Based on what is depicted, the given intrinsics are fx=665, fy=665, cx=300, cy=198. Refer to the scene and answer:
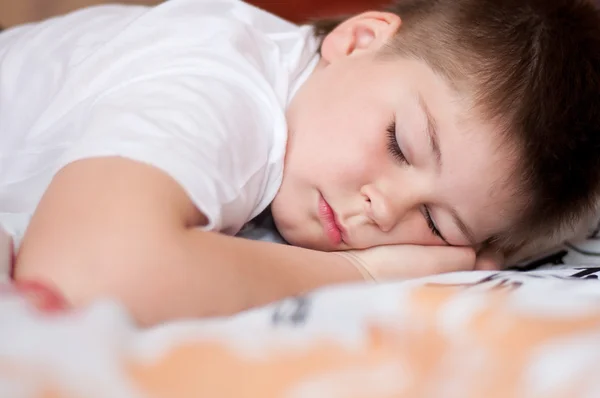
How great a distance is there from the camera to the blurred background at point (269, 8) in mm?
1457

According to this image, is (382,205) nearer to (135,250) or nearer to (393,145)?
(393,145)

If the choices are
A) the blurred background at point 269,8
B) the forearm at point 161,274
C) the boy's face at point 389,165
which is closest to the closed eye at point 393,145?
the boy's face at point 389,165

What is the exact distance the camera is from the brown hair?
80cm

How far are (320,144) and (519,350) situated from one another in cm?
43

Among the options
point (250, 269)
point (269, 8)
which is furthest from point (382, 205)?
point (269, 8)

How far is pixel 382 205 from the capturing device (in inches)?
31.8

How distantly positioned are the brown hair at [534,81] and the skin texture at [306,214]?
34 mm

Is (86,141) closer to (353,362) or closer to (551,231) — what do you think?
(353,362)

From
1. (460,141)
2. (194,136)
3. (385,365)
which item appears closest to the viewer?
(385,365)

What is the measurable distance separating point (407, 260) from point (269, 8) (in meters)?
0.85

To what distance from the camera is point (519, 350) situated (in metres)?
0.45

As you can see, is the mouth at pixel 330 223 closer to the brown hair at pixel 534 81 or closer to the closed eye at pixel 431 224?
the closed eye at pixel 431 224

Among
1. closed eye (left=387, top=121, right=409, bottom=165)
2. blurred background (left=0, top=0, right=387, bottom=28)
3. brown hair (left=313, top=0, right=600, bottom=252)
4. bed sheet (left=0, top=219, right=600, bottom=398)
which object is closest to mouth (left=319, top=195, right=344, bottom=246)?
closed eye (left=387, top=121, right=409, bottom=165)

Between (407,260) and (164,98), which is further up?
(164,98)
